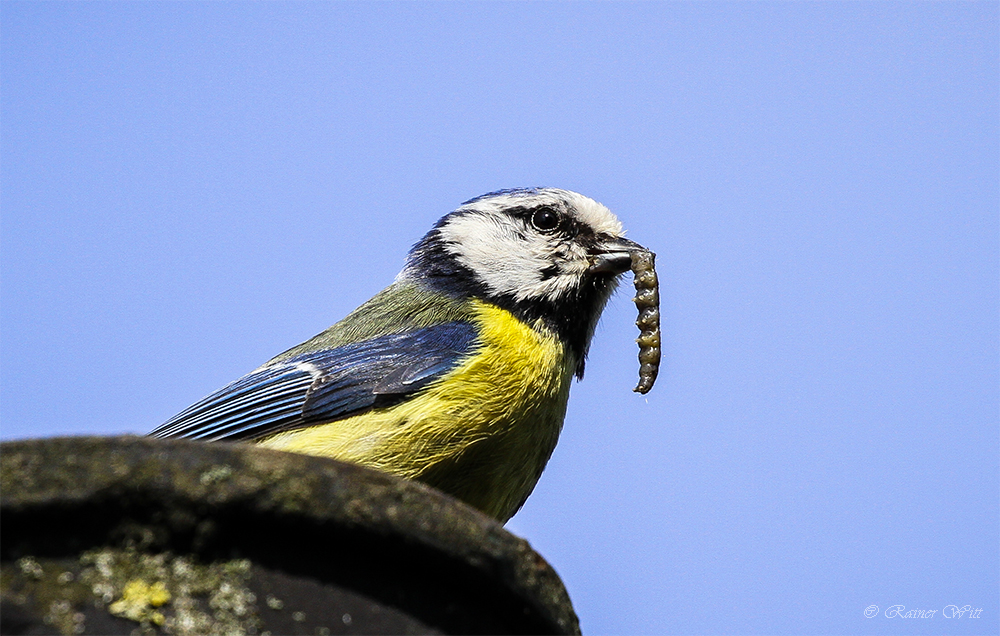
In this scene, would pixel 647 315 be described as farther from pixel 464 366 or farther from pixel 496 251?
pixel 464 366

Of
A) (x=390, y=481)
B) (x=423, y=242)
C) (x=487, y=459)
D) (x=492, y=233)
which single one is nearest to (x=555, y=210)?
(x=492, y=233)

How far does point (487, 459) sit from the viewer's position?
13.3 feet

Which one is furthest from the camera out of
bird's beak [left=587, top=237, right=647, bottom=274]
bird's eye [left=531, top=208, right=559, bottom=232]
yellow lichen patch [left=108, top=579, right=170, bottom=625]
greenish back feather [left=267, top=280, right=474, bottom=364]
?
bird's eye [left=531, top=208, right=559, bottom=232]

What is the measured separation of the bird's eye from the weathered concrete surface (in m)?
3.07

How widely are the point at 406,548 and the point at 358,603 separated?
0.47ft

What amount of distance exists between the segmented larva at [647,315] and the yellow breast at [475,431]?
1.43 feet

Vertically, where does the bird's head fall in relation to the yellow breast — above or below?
above

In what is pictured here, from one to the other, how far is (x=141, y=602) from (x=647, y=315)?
10.5 feet

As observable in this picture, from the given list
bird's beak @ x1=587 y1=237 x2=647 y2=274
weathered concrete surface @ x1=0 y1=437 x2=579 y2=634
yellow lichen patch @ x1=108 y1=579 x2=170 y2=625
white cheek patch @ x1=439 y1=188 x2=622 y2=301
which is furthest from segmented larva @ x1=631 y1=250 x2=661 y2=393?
yellow lichen patch @ x1=108 y1=579 x2=170 y2=625

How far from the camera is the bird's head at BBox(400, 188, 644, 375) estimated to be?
4836mm

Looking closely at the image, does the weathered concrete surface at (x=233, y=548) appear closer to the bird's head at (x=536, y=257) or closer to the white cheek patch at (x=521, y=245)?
the bird's head at (x=536, y=257)

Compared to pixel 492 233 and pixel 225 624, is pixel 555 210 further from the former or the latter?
pixel 225 624

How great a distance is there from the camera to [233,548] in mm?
2070

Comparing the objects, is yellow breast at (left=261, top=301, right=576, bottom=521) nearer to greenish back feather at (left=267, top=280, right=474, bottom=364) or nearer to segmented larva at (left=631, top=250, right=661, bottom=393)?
greenish back feather at (left=267, top=280, right=474, bottom=364)
